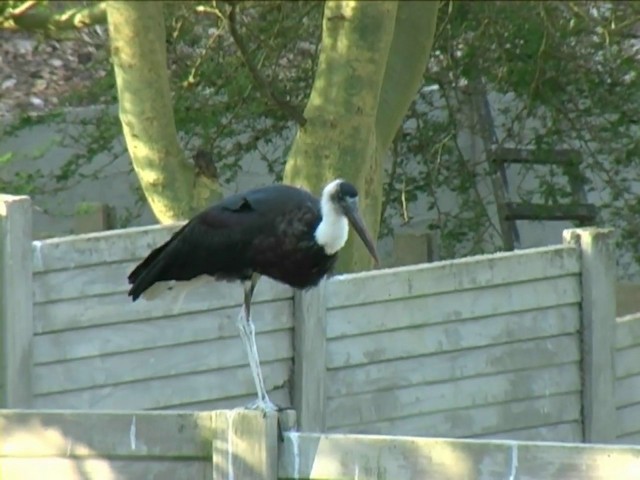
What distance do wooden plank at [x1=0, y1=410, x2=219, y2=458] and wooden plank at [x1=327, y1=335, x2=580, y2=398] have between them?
1867mm

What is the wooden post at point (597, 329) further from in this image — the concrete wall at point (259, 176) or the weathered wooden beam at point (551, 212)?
the concrete wall at point (259, 176)

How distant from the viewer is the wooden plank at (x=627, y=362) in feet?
21.0

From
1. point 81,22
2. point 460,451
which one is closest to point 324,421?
point 460,451

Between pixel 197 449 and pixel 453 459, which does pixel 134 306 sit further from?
pixel 453 459

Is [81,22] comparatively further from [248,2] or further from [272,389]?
[272,389]

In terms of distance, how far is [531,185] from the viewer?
34.0 feet

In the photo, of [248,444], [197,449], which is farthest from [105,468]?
[248,444]

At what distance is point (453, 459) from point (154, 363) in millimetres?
2068

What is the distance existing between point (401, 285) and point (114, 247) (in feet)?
3.78

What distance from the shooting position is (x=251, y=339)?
5.16 metres

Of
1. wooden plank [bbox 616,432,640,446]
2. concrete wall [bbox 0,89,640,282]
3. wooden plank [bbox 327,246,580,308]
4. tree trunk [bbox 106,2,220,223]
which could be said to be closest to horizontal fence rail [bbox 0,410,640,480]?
wooden plank [bbox 327,246,580,308]

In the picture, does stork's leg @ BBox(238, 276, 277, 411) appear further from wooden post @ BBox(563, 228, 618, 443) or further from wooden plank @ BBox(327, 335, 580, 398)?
wooden post @ BBox(563, 228, 618, 443)

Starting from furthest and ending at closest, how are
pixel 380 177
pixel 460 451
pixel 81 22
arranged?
pixel 81 22
pixel 380 177
pixel 460 451

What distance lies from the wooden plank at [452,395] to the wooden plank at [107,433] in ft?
6.11
